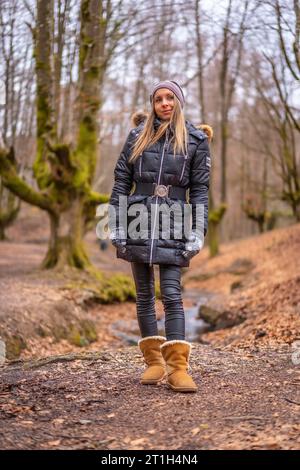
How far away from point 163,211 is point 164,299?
0.71 metres

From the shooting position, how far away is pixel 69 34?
10.7 meters

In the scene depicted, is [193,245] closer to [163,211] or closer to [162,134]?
[163,211]

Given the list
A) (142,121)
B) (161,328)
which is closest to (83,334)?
(161,328)

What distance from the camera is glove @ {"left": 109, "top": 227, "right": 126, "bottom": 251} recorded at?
438cm

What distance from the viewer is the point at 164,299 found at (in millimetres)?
4391

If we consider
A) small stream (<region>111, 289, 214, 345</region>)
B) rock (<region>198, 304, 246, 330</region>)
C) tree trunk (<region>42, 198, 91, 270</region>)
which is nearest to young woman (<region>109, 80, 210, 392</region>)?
small stream (<region>111, 289, 214, 345</region>)

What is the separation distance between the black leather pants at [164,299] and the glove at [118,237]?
23cm

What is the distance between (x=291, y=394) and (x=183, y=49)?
14.5 metres

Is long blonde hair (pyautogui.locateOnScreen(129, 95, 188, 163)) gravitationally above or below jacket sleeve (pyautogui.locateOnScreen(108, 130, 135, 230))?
above

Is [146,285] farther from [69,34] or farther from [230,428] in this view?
[69,34]

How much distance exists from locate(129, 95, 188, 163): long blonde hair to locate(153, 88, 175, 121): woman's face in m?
0.04

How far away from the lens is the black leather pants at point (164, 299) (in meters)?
4.35

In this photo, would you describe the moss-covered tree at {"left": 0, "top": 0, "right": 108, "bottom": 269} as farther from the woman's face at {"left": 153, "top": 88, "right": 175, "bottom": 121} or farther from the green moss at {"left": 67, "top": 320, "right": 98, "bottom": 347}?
the woman's face at {"left": 153, "top": 88, "right": 175, "bottom": 121}
